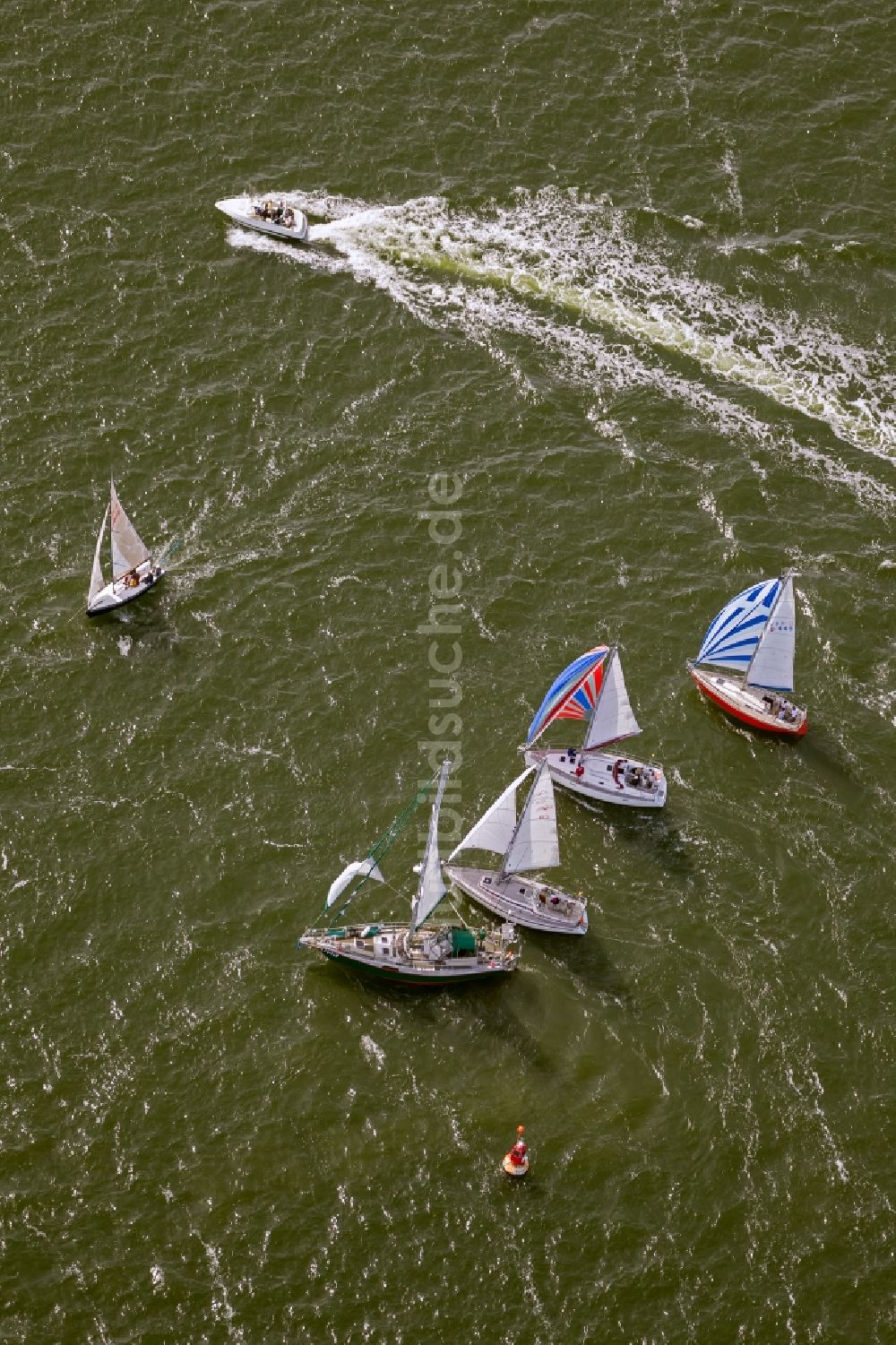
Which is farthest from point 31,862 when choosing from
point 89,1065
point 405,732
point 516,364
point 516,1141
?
point 516,364

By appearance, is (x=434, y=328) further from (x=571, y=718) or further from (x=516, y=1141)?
(x=516, y=1141)

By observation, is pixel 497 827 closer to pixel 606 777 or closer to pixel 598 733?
pixel 606 777

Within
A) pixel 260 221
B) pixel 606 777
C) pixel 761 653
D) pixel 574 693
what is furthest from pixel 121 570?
pixel 761 653

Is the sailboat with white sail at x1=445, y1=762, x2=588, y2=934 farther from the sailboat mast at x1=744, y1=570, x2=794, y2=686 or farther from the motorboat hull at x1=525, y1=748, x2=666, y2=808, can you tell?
the sailboat mast at x1=744, y1=570, x2=794, y2=686

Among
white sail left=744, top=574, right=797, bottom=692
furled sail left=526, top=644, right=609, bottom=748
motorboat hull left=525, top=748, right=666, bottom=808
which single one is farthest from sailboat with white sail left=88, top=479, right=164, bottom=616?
white sail left=744, top=574, right=797, bottom=692

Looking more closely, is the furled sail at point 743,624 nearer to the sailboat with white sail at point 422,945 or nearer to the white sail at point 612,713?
the white sail at point 612,713

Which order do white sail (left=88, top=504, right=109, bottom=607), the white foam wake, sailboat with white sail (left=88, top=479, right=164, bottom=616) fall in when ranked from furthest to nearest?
the white foam wake, sailboat with white sail (left=88, top=479, right=164, bottom=616), white sail (left=88, top=504, right=109, bottom=607)
